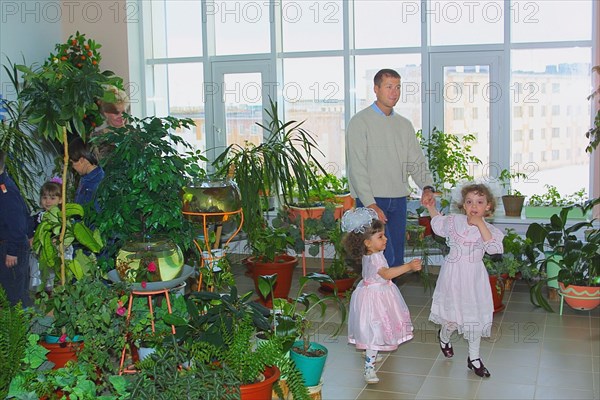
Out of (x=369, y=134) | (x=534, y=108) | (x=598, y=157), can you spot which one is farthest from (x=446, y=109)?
(x=369, y=134)

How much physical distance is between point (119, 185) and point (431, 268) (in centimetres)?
444

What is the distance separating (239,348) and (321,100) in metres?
6.02

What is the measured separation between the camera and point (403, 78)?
8438 mm

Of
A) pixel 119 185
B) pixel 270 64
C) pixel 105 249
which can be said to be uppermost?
pixel 270 64

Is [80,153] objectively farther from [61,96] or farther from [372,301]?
[372,301]

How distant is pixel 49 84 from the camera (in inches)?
143

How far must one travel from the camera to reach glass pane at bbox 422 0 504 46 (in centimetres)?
803

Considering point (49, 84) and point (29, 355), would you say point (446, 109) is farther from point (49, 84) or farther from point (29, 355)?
point (29, 355)

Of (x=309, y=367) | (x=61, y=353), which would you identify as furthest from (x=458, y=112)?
(x=61, y=353)

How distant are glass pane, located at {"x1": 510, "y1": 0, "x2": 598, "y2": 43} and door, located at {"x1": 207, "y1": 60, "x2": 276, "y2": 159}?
287 centimetres

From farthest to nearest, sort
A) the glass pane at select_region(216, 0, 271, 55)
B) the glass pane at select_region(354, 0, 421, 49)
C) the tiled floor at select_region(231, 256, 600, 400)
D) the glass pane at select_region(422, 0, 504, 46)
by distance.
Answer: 1. the glass pane at select_region(216, 0, 271, 55)
2. the glass pane at select_region(354, 0, 421, 49)
3. the glass pane at select_region(422, 0, 504, 46)
4. the tiled floor at select_region(231, 256, 600, 400)

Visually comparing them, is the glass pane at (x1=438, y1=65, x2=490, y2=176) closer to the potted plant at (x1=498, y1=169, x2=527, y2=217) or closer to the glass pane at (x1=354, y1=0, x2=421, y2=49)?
the potted plant at (x1=498, y1=169, x2=527, y2=217)

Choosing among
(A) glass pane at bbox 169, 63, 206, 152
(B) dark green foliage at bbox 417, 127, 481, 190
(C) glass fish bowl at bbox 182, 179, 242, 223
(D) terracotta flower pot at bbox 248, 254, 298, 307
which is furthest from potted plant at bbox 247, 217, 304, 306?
(A) glass pane at bbox 169, 63, 206, 152

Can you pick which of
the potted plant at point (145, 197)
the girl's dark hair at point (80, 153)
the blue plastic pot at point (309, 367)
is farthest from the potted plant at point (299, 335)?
the girl's dark hair at point (80, 153)
